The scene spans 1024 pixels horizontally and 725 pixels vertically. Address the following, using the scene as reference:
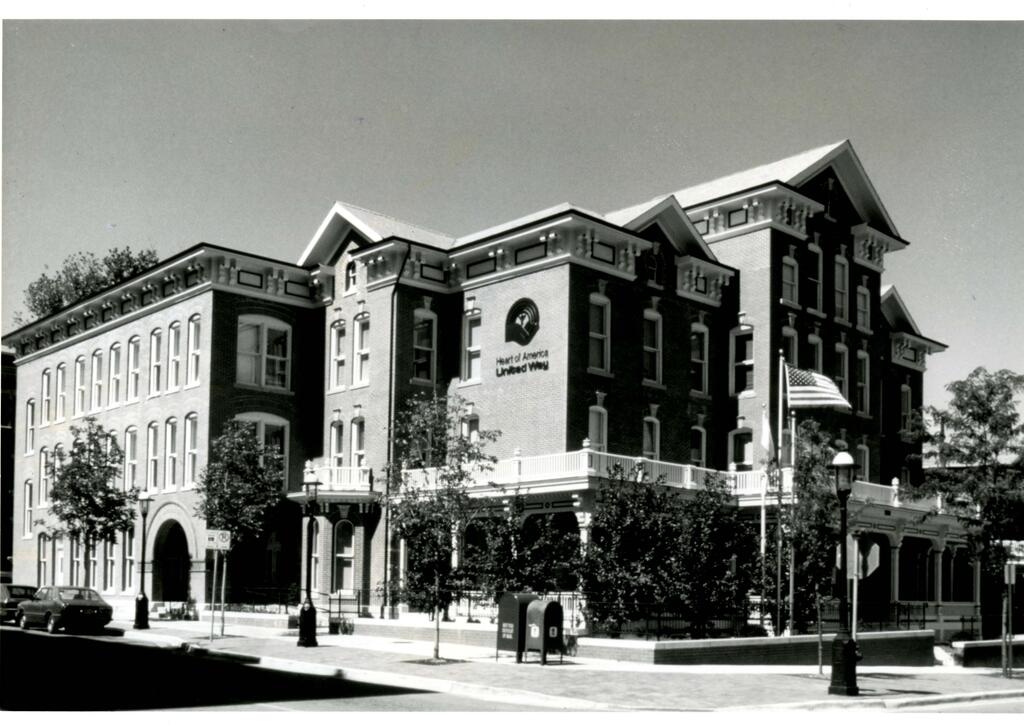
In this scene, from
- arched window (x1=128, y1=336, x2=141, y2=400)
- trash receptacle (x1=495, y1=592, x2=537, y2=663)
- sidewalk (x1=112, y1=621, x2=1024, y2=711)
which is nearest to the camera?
sidewalk (x1=112, y1=621, x2=1024, y2=711)

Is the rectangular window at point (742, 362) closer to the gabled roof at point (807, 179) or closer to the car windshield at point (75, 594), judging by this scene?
the gabled roof at point (807, 179)

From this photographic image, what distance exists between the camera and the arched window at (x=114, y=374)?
47969 millimetres

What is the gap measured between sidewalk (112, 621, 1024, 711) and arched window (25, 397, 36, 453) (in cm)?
2623

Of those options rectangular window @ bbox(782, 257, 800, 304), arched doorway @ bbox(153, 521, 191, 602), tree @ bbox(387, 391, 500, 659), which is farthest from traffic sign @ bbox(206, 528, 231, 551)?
rectangular window @ bbox(782, 257, 800, 304)

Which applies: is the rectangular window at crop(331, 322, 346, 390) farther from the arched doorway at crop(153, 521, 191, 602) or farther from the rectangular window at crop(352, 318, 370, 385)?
the arched doorway at crop(153, 521, 191, 602)

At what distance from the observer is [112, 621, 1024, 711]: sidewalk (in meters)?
19.8

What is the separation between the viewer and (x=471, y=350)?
41.2 metres

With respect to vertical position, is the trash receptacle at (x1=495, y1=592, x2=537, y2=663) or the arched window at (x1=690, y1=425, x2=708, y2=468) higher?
the arched window at (x1=690, y1=425, x2=708, y2=468)

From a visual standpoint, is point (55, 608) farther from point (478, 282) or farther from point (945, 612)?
point (945, 612)

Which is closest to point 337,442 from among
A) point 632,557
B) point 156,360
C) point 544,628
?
point 156,360

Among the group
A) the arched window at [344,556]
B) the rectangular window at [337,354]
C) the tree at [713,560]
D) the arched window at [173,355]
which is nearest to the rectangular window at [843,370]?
the tree at [713,560]

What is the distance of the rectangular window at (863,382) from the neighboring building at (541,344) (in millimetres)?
112
